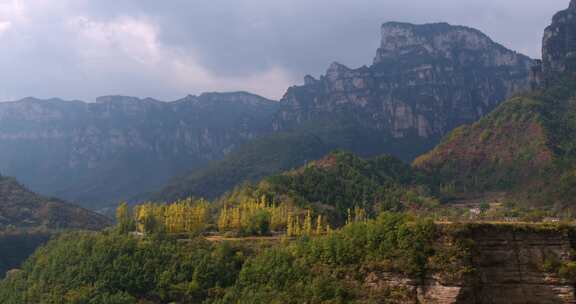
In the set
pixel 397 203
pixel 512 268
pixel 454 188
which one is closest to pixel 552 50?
pixel 454 188

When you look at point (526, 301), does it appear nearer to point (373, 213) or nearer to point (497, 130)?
point (373, 213)

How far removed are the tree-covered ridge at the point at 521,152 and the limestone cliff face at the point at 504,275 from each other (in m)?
53.4

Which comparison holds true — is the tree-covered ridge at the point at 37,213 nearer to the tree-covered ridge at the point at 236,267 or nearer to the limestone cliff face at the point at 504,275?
the tree-covered ridge at the point at 236,267

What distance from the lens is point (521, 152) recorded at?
119 m

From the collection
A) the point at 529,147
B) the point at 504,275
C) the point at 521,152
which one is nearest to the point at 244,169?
the point at 521,152

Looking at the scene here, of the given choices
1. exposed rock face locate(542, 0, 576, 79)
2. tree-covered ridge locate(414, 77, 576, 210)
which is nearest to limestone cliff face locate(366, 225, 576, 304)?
tree-covered ridge locate(414, 77, 576, 210)

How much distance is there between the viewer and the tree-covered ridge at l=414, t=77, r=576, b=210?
99.9 meters

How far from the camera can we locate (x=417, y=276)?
40625 millimetres

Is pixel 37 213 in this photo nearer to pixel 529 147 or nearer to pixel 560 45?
pixel 529 147

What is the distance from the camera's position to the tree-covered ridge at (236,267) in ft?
137

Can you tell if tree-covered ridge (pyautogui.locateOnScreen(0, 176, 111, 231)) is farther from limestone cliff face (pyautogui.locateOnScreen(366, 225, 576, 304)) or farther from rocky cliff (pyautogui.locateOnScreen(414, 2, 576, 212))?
limestone cliff face (pyautogui.locateOnScreen(366, 225, 576, 304))

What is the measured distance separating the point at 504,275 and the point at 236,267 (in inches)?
1074

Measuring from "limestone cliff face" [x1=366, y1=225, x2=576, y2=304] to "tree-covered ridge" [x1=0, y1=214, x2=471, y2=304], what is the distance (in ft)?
2.54

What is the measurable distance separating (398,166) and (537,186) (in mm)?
32486
